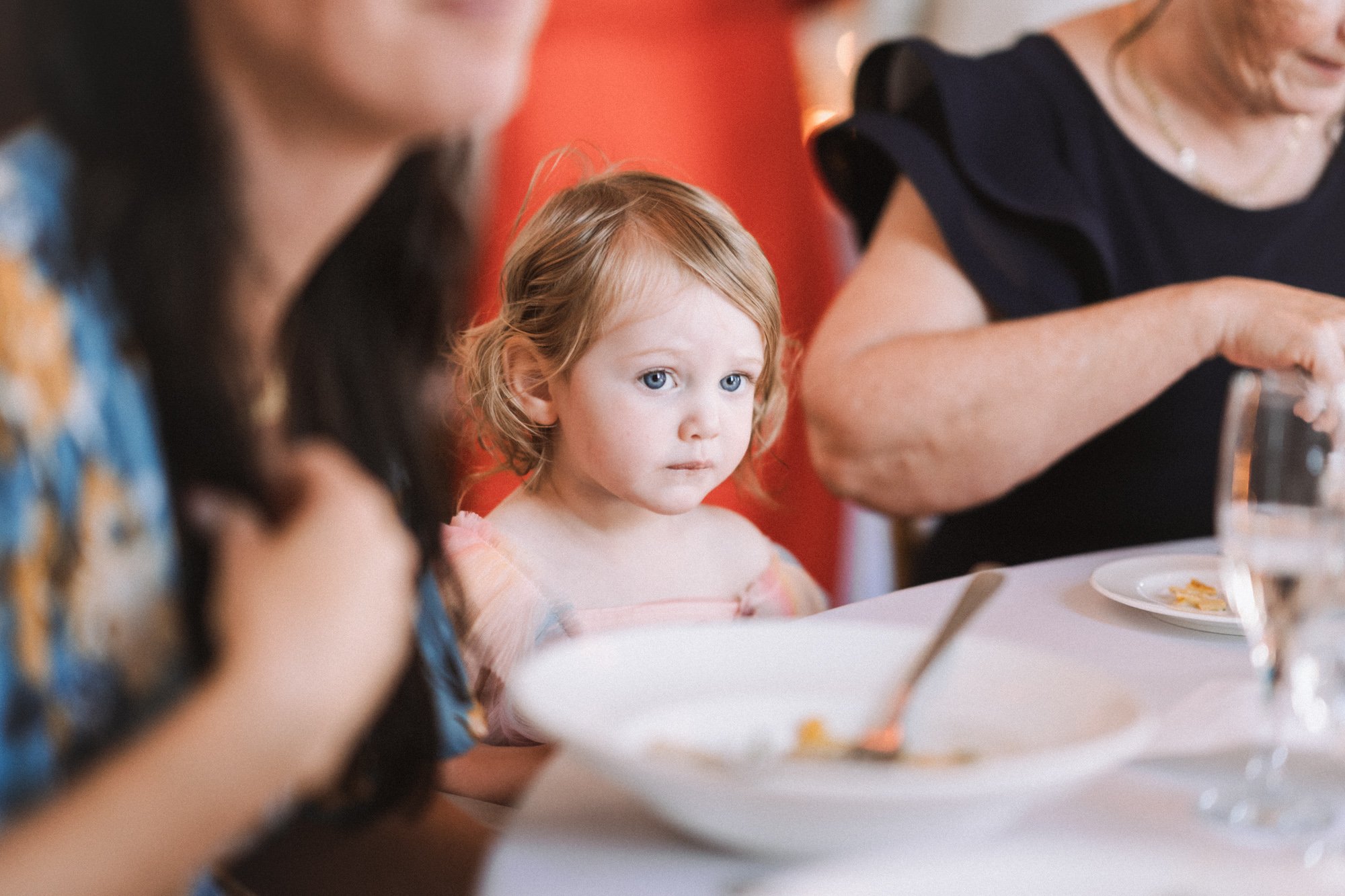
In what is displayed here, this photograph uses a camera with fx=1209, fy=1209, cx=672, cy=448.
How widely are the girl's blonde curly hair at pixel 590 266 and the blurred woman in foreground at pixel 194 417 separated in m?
0.31

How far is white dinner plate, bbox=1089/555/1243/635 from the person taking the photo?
2.46 feet

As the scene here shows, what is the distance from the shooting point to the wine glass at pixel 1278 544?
50cm

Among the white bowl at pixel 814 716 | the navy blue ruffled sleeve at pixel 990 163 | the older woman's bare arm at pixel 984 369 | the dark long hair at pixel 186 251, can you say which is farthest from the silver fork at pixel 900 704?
the navy blue ruffled sleeve at pixel 990 163

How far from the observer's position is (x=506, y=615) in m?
0.88

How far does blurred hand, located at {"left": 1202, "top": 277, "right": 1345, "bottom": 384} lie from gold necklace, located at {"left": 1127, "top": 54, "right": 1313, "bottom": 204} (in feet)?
0.97

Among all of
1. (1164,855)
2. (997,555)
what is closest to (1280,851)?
(1164,855)

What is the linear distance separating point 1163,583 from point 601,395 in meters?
0.43

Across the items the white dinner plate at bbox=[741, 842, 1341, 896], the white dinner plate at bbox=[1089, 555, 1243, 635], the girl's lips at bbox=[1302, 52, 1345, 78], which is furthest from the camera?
the girl's lips at bbox=[1302, 52, 1345, 78]

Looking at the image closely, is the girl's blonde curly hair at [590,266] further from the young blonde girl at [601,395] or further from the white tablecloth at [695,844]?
the white tablecloth at [695,844]

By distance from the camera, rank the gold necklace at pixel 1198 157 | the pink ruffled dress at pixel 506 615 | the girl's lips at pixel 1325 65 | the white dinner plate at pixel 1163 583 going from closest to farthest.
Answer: the white dinner plate at pixel 1163 583 < the pink ruffled dress at pixel 506 615 < the girl's lips at pixel 1325 65 < the gold necklace at pixel 1198 157

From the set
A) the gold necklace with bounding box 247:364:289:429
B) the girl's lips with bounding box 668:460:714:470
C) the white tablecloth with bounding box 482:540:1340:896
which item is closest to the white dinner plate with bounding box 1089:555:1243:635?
the white tablecloth with bounding box 482:540:1340:896

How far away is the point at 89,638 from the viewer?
472 mm

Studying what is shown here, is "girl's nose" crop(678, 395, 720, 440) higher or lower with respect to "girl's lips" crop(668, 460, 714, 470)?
higher

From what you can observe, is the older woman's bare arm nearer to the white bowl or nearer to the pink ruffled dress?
the pink ruffled dress
